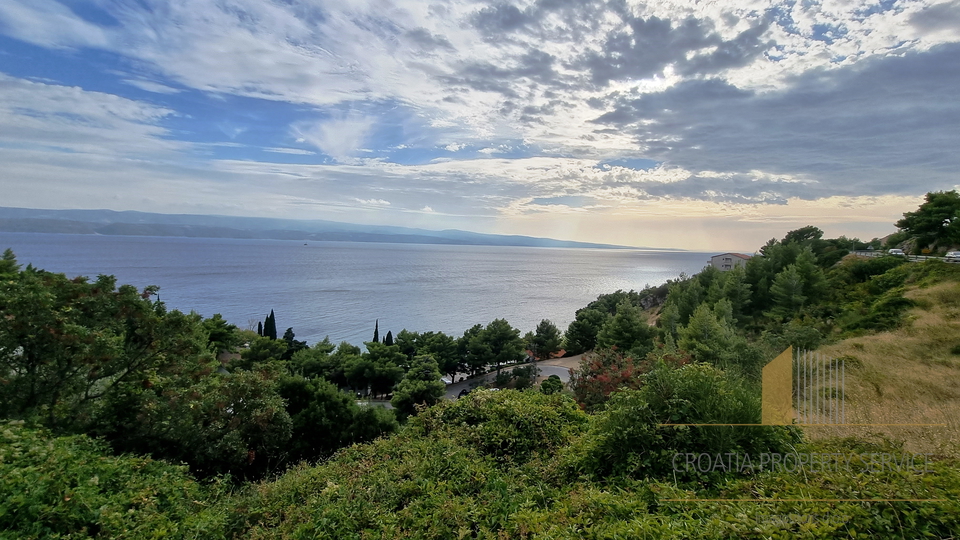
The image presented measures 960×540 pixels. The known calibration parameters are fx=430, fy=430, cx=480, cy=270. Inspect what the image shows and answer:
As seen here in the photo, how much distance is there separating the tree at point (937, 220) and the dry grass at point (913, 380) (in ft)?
30.1

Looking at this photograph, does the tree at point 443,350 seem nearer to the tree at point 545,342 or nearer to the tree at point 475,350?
the tree at point 475,350

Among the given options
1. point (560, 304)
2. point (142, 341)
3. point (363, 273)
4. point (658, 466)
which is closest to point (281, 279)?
point (363, 273)

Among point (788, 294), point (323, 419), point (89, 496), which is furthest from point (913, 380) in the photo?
point (788, 294)

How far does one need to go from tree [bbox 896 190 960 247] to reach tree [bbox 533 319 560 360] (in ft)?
72.6

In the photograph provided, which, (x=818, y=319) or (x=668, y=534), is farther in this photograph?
(x=818, y=319)

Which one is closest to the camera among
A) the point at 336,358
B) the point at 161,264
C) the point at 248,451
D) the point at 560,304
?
the point at 248,451

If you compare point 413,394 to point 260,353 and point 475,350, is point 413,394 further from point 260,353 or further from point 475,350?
point 475,350

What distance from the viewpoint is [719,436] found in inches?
157

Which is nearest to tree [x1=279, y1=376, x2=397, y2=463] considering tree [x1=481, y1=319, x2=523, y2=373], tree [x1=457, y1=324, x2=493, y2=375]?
tree [x1=457, y1=324, x2=493, y2=375]

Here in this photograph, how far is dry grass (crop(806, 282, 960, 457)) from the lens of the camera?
426cm

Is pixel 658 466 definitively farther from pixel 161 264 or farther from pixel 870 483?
pixel 161 264

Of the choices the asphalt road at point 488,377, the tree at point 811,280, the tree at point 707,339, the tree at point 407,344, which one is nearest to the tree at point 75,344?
the tree at point 707,339

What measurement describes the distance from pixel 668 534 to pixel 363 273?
9550 centimetres

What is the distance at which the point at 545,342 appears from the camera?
32812 mm
